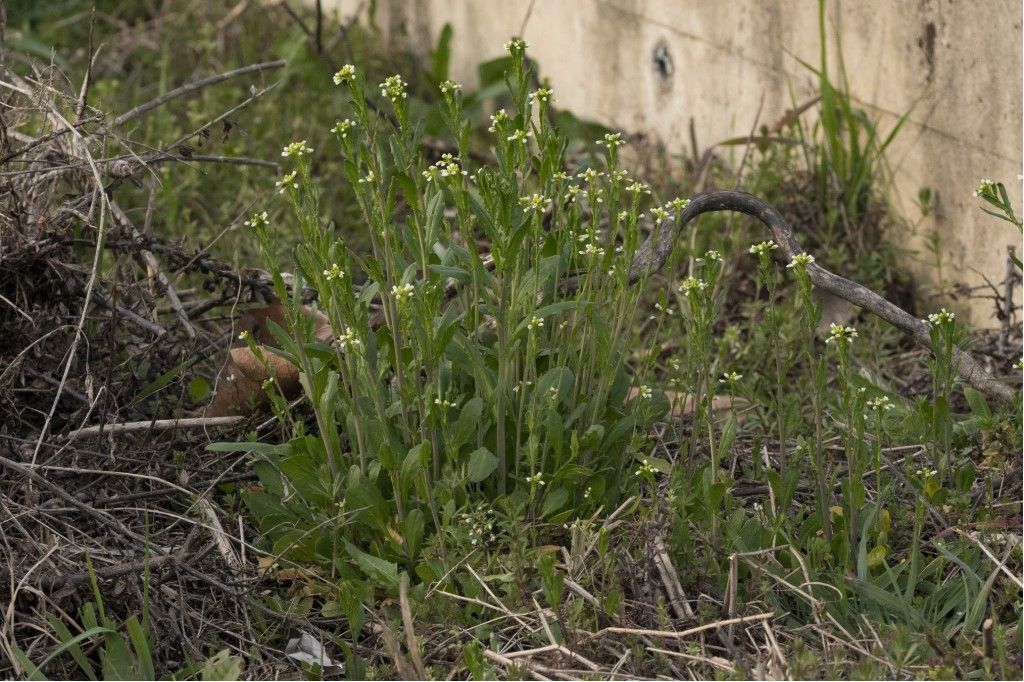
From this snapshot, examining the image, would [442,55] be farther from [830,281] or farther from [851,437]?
[851,437]

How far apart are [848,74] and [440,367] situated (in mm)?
2130

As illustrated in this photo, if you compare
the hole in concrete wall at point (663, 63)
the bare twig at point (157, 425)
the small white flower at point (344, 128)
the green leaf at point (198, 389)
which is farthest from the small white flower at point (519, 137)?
the hole in concrete wall at point (663, 63)

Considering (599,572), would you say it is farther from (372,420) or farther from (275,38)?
(275,38)

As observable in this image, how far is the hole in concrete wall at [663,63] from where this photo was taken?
4.75m

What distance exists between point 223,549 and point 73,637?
33 cm

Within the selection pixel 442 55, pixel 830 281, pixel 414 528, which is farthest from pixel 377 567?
pixel 442 55

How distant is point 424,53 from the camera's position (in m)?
6.39

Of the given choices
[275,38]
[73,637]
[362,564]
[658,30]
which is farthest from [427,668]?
[275,38]

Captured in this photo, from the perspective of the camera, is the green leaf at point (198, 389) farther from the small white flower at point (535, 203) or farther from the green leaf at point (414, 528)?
the small white flower at point (535, 203)

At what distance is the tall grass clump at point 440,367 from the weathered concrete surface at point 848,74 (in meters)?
1.42

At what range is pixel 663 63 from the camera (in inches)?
189

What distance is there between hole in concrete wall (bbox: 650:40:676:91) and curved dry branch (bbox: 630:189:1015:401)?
2.12 metres

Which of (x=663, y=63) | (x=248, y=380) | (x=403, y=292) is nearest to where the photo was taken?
(x=403, y=292)

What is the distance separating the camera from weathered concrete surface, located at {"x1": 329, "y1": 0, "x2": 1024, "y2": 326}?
11.1 ft
